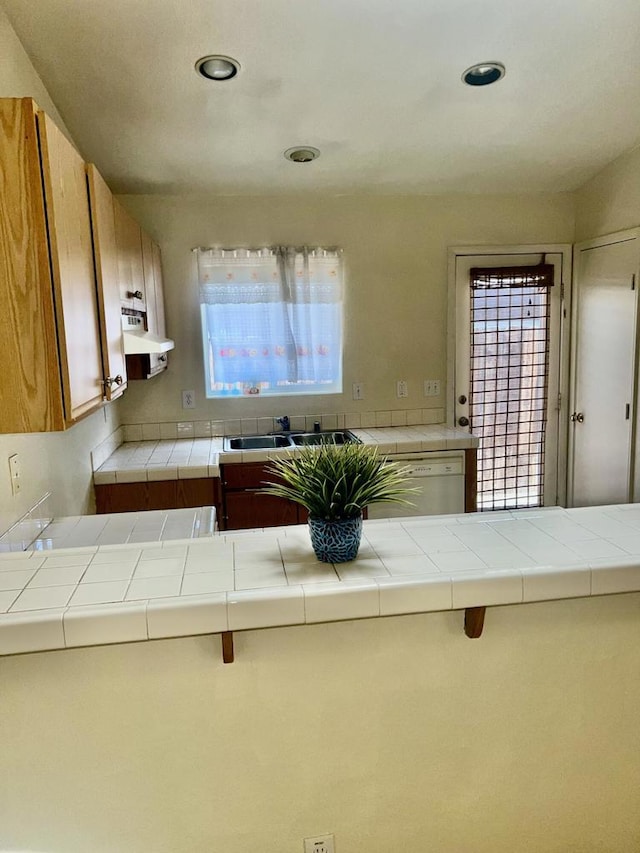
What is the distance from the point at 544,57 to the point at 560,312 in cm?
185

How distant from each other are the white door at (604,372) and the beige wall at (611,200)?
8 cm

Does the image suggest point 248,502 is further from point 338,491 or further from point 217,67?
point 217,67

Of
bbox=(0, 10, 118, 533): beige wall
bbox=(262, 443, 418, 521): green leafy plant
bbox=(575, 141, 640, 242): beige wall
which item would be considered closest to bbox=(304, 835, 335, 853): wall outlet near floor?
bbox=(262, 443, 418, 521): green leafy plant

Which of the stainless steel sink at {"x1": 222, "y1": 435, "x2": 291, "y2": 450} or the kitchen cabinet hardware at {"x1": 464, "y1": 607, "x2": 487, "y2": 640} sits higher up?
the stainless steel sink at {"x1": 222, "y1": 435, "x2": 291, "y2": 450}

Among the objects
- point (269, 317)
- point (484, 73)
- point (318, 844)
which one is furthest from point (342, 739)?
point (269, 317)

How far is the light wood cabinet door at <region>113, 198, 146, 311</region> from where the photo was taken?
86.2 inches

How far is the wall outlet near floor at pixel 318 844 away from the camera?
1.46 m

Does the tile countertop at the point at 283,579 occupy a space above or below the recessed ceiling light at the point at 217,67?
below

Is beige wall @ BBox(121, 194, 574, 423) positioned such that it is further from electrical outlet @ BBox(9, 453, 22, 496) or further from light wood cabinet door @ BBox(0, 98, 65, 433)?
light wood cabinet door @ BBox(0, 98, 65, 433)

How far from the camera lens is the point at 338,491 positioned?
1.27m

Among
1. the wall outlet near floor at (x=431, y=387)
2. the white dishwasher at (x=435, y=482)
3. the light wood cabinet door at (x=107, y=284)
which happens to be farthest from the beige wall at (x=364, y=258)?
the light wood cabinet door at (x=107, y=284)

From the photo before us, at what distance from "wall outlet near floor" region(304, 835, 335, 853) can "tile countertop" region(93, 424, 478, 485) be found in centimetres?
176

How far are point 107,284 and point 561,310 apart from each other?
10.3 feet

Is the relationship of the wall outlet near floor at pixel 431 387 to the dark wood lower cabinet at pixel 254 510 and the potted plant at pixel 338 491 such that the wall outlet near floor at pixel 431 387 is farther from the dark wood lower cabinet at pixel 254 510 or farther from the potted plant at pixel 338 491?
the potted plant at pixel 338 491
